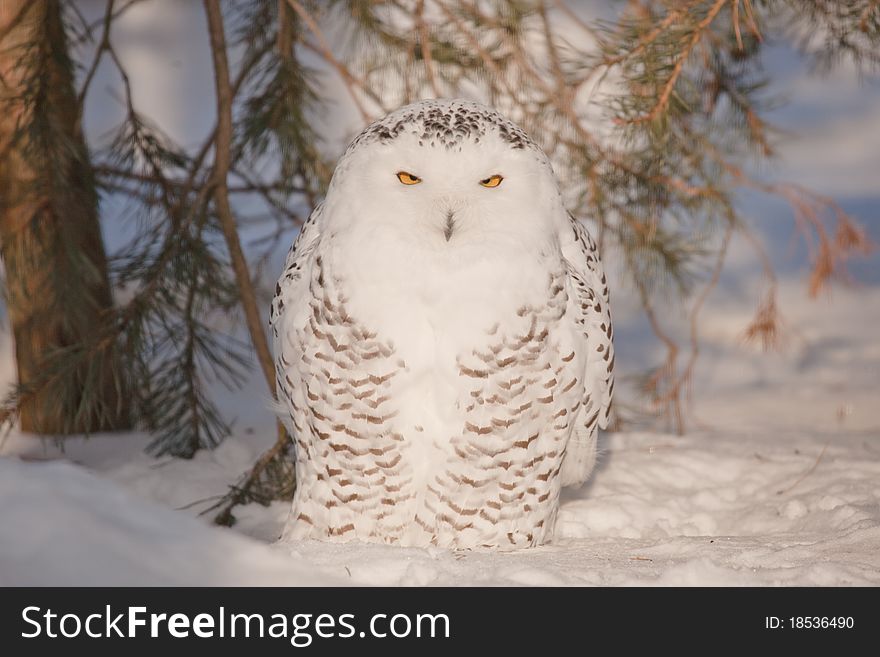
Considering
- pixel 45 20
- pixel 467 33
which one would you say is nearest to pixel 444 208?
pixel 467 33

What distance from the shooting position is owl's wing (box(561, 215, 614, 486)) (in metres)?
1.93

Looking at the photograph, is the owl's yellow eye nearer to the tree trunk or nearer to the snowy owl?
the snowy owl

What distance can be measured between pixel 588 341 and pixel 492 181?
42cm

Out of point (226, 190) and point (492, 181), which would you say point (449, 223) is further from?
point (226, 190)

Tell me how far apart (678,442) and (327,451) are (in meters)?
1.55

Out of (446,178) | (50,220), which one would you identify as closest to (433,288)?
(446,178)

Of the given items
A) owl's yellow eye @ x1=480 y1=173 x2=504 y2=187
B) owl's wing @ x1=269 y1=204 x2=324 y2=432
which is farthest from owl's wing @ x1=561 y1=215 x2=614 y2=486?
owl's wing @ x1=269 y1=204 x2=324 y2=432

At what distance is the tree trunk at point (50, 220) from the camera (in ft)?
7.84

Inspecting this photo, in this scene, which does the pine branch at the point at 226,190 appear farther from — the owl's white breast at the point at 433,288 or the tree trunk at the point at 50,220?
the owl's white breast at the point at 433,288

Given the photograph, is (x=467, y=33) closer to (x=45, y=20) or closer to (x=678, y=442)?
(x=45, y=20)

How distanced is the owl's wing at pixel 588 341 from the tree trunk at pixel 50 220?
1181mm

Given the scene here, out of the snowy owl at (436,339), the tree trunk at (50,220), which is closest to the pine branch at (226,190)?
the tree trunk at (50,220)

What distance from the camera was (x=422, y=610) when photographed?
117 cm

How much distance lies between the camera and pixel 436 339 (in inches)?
69.9
